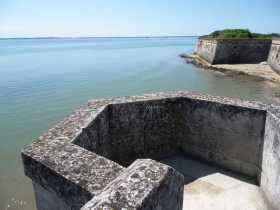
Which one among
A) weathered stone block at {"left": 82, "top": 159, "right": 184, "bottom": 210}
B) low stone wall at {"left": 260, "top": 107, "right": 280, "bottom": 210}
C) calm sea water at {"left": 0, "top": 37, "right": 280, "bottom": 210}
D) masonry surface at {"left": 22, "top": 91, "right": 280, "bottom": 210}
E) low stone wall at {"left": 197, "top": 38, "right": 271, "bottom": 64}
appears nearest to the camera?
weathered stone block at {"left": 82, "top": 159, "right": 184, "bottom": 210}

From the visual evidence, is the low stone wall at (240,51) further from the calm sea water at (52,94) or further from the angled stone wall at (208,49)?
the calm sea water at (52,94)

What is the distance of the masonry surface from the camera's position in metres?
2.29

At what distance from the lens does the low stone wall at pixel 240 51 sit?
3203cm

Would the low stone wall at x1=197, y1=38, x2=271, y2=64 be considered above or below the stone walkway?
above

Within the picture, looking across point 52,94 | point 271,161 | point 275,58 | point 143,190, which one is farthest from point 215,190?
point 275,58

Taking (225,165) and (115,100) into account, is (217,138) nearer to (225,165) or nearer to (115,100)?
(225,165)

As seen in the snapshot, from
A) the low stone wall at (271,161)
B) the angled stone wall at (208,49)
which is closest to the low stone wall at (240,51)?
the angled stone wall at (208,49)

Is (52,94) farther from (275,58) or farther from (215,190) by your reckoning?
(275,58)

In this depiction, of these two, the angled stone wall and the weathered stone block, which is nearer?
the weathered stone block

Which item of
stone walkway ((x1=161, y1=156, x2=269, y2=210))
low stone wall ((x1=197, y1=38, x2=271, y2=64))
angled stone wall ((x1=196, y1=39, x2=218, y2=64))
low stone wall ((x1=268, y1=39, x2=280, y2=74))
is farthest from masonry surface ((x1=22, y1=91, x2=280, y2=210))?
angled stone wall ((x1=196, y1=39, x2=218, y2=64))

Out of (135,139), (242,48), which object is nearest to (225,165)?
(135,139)

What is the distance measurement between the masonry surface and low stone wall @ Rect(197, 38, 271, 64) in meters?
28.2

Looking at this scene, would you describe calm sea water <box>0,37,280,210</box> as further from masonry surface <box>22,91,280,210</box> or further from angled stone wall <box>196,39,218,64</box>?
angled stone wall <box>196,39,218,64</box>

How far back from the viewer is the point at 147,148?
6.04m
